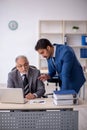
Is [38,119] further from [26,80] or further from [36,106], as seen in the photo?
[26,80]

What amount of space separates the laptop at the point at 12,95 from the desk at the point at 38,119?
0.08m

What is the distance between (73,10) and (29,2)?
1.29 meters

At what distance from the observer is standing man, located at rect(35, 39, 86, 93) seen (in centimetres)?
300

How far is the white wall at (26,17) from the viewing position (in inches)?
288

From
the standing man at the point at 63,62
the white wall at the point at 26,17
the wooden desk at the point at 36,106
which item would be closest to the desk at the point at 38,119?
the wooden desk at the point at 36,106

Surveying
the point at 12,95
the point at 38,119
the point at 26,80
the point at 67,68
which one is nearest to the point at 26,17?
the point at 26,80

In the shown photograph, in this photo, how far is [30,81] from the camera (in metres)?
3.23

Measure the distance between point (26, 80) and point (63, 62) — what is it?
0.52 metres

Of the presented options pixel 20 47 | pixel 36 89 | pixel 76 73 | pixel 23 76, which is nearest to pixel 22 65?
pixel 23 76

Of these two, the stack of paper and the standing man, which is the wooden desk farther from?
the standing man

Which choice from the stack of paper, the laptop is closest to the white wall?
the laptop

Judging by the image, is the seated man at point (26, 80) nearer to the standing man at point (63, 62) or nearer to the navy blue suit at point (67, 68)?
the standing man at point (63, 62)

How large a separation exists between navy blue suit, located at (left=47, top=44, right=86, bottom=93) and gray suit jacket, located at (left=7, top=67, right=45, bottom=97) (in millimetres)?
275

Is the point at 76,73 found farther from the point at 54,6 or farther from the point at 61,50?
the point at 54,6
